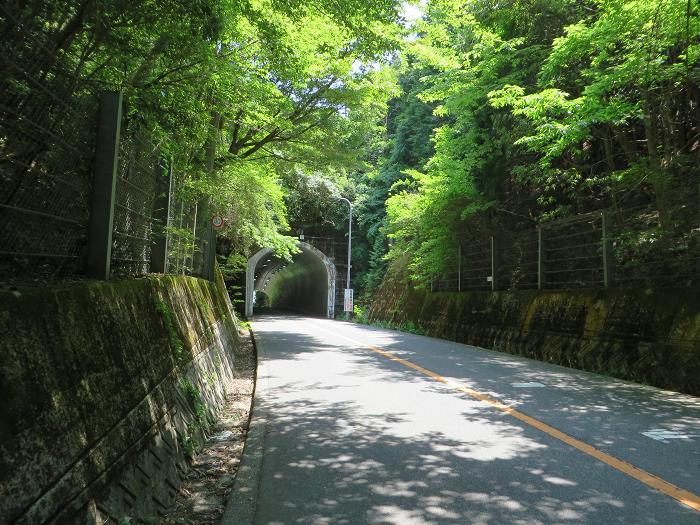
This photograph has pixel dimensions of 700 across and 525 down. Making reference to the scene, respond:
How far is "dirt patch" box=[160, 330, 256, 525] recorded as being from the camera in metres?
3.62

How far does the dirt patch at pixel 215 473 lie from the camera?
3.62 meters

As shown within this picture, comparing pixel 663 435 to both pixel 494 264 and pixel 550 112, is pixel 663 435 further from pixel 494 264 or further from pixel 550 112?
pixel 494 264

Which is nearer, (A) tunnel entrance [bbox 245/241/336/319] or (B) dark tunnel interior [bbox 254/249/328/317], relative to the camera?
(A) tunnel entrance [bbox 245/241/336/319]

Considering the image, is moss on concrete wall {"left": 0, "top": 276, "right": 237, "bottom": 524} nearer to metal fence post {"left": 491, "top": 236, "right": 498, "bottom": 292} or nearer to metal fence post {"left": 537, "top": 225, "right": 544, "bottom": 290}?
metal fence post {"left": 537, "top": 225, "right": 544, "bottom": 290}

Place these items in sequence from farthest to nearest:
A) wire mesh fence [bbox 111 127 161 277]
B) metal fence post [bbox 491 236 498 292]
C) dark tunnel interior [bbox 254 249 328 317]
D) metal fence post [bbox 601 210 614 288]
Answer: dark tunnel interior [bbox 254 249 328 317] → metal fence post [bbox 491 236 498 292] → metal fence post [bbox 601 210 614 288] → wire mesh fence [bbox 111 127 161 277]

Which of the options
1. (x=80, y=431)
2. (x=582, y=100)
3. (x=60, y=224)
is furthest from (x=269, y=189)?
(x=80, y=431)

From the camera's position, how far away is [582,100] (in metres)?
10.1

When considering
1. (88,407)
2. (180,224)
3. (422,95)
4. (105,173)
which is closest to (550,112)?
(422,95)

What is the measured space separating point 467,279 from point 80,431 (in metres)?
17.7

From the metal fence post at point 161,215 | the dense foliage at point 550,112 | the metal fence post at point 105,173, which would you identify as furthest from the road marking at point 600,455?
the dense foliage at point 550,112

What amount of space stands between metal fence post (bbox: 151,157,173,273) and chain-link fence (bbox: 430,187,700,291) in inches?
331

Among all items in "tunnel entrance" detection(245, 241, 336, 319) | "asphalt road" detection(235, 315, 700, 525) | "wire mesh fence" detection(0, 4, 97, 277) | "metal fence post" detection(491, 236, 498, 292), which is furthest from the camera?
"tunnel entrance" detection(245, 241, 336, 319)

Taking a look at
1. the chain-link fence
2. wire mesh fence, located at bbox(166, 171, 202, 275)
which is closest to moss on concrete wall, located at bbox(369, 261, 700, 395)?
the chain-link fence

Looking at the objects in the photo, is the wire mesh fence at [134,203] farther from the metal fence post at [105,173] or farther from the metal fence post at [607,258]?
the metal fence post at [607,258]
